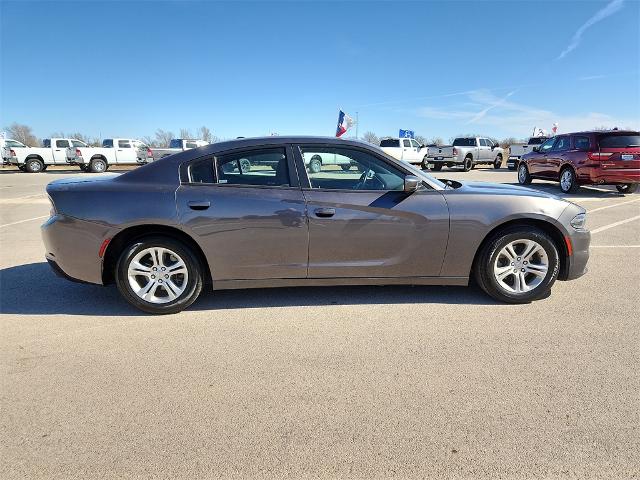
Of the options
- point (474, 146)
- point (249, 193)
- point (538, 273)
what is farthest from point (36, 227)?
point (474, 146)

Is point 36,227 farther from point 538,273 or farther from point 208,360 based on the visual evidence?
point 538,273

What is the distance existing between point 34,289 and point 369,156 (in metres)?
3.79

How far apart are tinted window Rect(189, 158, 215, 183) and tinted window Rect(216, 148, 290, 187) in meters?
0.07

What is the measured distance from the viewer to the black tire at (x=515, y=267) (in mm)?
3760

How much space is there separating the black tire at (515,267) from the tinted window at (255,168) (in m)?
1.98

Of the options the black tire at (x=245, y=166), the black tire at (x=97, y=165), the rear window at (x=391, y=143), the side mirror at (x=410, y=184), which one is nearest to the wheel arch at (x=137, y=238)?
the black tire at (x=245, y=166)

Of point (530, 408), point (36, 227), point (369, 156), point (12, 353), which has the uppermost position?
point (369, 156)

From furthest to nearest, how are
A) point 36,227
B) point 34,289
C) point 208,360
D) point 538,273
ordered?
1. point 36,227
2. point 34,289
3. point 538,273
4. point 208,360

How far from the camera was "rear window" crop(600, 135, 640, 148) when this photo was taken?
10719mm

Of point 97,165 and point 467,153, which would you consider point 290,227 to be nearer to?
point 467,153

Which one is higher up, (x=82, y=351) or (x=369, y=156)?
(x=369, y=156)

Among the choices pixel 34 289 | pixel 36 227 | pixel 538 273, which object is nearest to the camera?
pixel 538 273

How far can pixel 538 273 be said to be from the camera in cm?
383

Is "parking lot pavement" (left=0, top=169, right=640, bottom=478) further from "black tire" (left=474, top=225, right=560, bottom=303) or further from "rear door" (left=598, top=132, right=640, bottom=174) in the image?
"rear door" (left=598, top=132, right=640, bottom=174)
